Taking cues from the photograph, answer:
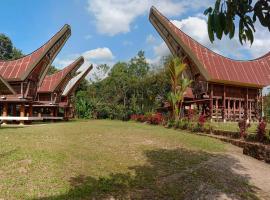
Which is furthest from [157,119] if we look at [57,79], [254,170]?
[57,79]

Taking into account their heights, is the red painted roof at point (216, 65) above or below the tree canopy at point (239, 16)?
above

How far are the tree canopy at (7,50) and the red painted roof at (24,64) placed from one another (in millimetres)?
29088

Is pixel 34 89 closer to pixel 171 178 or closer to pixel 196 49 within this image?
pixel 196 49

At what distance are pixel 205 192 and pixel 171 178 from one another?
0.95 m

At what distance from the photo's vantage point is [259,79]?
84.5 ft

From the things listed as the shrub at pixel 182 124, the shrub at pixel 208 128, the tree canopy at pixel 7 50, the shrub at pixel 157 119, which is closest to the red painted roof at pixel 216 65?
the shrub at pixel 157 119

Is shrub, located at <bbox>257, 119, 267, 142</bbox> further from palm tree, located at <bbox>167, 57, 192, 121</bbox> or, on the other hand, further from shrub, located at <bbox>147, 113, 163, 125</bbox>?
shrub, located at <bbox>147, 113, 163, 125</bbox>

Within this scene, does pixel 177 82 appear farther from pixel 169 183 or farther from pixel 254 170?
Result: pixel 169 183

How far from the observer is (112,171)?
25.1ft

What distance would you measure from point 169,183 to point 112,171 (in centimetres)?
138

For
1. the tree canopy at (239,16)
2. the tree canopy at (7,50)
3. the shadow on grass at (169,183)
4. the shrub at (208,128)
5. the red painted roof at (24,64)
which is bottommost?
the shadow on grass at (169,183)

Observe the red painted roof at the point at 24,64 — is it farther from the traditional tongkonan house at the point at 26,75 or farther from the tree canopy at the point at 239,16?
the tree canopy at the point at 239,16

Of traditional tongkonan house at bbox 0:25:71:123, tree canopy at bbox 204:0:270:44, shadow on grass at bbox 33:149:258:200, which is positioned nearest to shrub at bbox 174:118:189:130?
shadow on grass at bbox 33:149:258:200

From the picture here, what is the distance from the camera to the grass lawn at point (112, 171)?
6.43m
